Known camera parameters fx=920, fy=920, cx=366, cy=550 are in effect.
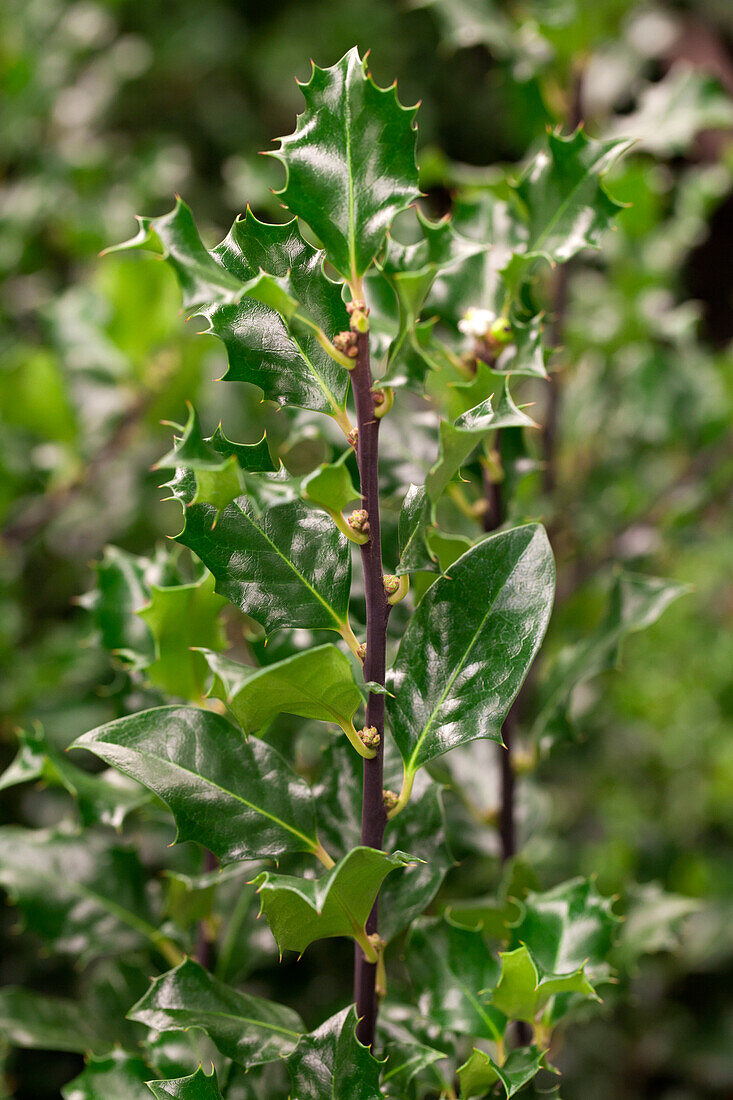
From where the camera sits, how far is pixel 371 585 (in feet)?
1.31

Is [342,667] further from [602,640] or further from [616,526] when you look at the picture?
[616,526]

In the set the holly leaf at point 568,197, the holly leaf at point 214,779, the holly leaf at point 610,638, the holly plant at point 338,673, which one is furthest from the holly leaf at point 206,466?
the holly leaf at point 610,638

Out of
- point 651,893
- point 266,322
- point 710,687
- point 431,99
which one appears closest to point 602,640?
point 651,893

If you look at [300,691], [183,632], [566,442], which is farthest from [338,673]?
[566,442]

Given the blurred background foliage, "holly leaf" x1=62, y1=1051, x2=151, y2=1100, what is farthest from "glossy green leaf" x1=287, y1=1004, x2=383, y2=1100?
the blurred background foliage

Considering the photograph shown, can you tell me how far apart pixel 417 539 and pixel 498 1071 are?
0.24m

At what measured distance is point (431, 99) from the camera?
2010 mm

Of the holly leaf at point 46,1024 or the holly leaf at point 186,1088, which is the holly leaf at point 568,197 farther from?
the holly leaf at point 46,1024

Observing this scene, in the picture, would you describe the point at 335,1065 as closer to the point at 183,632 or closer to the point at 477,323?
the point at 183,632

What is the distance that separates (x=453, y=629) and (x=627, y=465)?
0.71 m

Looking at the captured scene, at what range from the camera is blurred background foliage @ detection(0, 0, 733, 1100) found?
0.92 metres

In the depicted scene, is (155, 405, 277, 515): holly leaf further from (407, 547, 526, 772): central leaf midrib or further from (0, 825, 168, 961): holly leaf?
(0, 825, 168, 961): holly leaf

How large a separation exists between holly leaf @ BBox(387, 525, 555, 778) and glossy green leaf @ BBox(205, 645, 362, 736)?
4cm

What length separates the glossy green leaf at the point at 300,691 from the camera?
37 cm
